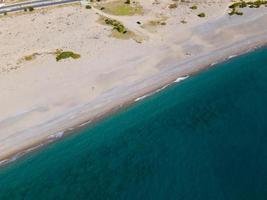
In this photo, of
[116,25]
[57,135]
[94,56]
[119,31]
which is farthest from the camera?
[116,25]

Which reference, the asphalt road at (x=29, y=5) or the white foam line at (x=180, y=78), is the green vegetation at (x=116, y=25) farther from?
the white foam line at (x=180, y=78)

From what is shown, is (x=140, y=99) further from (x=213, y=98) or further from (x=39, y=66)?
(x=39, y=66)

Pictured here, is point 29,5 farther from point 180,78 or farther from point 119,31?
point 180,78

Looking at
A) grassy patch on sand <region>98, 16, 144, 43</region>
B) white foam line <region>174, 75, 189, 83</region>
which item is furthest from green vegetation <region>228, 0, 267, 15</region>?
white foam line <region>174, 75, 189, 83</region>

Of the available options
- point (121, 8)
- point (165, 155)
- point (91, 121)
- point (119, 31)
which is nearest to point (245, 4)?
point (121, 8)

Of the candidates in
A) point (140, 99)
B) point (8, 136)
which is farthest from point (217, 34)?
point (8, 136)

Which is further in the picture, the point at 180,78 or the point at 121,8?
the point at 121,8
